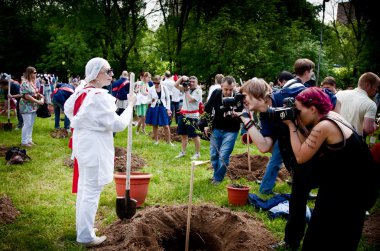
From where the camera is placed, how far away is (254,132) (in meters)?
3.78

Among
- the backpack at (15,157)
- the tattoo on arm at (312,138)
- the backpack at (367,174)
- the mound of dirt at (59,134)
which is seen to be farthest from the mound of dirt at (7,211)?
the mound of dirt at (59,134)

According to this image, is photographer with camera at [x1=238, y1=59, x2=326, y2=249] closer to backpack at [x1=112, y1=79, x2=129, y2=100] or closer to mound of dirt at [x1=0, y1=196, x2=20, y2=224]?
mound of dirt at [x1=0, y1=196, x2=20, y2=224]

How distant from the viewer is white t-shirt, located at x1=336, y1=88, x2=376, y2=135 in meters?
5.64

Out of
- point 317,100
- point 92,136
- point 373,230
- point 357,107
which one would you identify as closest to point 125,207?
point 92,136

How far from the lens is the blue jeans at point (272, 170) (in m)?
6.37

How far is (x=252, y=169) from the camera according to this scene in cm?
875

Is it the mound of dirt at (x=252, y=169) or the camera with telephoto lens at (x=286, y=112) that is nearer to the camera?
the camera with telephoto lens at (x=286, y=112)

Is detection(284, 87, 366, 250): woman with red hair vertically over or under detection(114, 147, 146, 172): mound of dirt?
over

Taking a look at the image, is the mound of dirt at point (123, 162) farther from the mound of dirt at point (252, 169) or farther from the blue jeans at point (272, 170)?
the blue jeans at point (272, 170)

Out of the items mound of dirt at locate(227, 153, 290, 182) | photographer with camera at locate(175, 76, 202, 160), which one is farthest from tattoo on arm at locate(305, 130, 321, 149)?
photographer with camera at locate(175, 76, 202, 160)

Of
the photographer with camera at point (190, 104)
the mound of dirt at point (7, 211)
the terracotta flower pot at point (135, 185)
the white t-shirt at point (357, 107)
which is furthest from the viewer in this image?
the photographer with camera at point (190, 104)

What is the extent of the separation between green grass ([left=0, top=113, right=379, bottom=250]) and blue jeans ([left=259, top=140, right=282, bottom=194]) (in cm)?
43

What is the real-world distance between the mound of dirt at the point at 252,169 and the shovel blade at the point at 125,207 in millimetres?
2842

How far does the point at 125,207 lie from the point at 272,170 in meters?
→ 2.92
